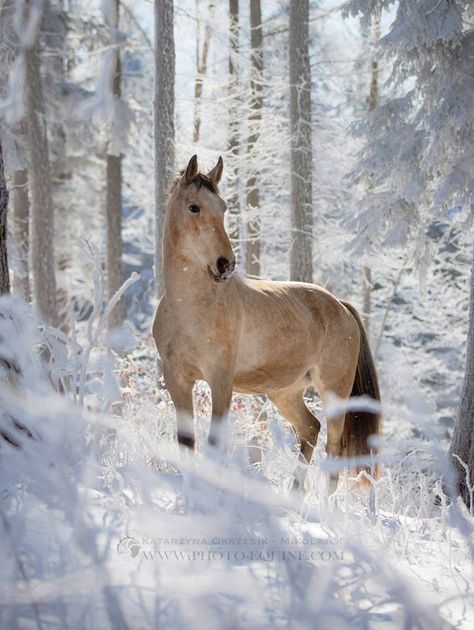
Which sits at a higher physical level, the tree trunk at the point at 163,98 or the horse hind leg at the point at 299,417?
the tree trunk at the point at 163,98

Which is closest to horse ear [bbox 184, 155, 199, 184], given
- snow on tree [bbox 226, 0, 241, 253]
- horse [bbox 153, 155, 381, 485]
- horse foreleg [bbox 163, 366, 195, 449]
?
horse [bbox 153, 155, 381, 485]

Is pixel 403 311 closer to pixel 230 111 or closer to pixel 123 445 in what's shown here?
pixel 230 111

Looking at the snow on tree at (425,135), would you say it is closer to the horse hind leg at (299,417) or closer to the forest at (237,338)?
the forest at (237,338)

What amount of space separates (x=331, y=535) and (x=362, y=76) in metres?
15.4

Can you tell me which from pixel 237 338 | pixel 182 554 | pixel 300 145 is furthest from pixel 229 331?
pixel 300 145

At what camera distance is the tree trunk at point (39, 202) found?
42.2 ft

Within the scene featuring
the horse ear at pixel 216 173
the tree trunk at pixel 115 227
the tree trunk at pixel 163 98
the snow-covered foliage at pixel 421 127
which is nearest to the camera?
the horse ear at pixel 216 173

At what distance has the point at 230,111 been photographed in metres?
13.0

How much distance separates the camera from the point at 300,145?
1098 cm

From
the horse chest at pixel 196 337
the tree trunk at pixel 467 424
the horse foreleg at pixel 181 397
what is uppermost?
the horse chest at pixel 196 337

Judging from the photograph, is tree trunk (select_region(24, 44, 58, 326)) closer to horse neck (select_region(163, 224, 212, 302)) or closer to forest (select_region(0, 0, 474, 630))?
forest (select_region(0, 0, 474, 630))

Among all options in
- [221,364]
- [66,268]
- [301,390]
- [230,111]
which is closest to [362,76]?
[230,111]

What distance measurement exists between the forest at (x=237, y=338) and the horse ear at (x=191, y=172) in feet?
0.06

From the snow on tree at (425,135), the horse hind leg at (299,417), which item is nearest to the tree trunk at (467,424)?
the snow on tree at (425,135)
